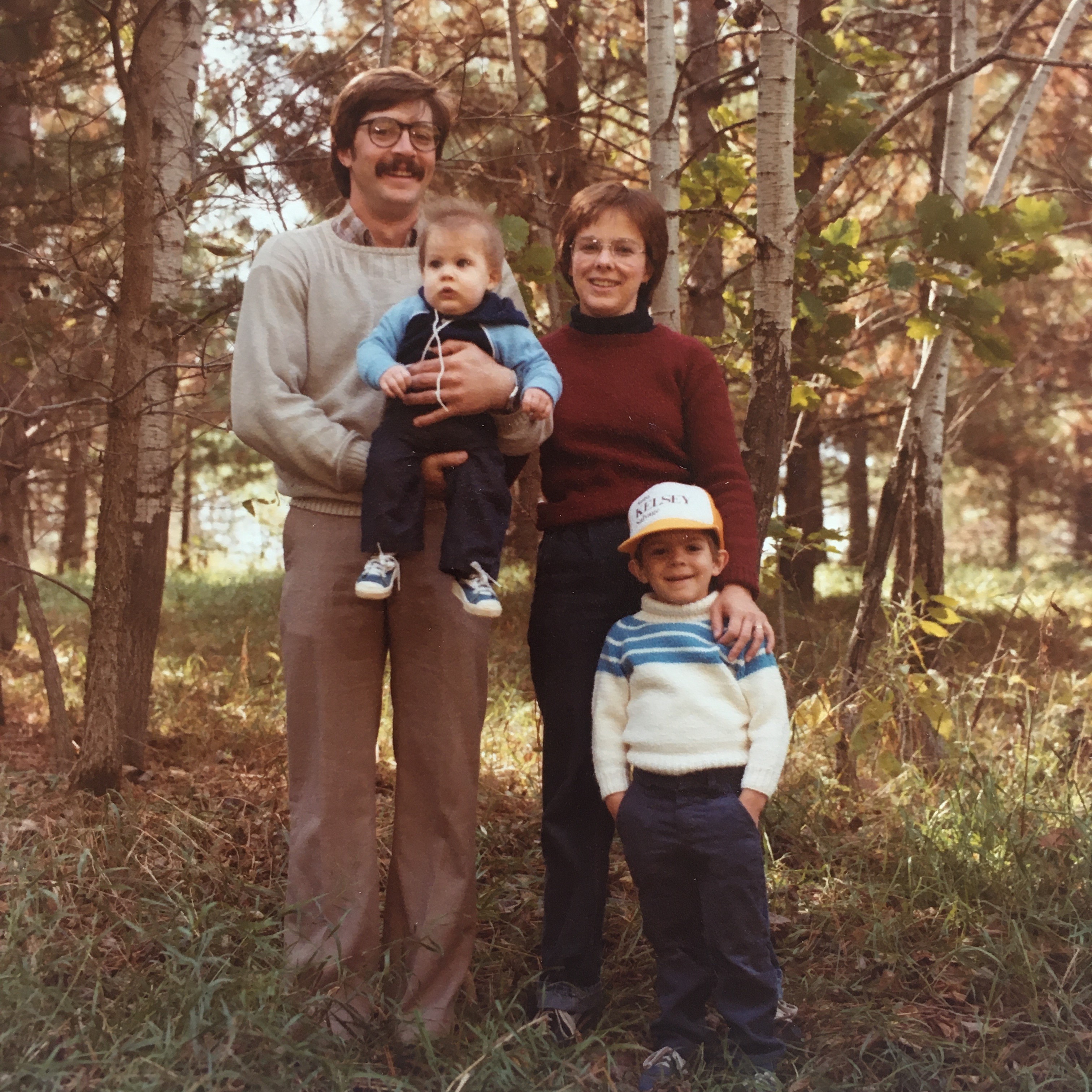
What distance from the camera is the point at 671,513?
8.28 feet

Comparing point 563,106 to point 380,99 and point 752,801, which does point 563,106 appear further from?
point 752,801

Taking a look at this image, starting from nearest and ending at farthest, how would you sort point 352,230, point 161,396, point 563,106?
point 352,230
point 161,396
point 563,106

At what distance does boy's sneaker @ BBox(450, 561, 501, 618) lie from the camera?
8.13ft

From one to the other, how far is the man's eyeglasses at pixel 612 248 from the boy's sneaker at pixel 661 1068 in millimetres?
1999

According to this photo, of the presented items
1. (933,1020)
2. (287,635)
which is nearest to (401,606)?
(287,635)

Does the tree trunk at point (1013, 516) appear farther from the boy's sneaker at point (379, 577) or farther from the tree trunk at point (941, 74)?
the boy's sneaker at point (379, 577)

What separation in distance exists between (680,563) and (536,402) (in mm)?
533

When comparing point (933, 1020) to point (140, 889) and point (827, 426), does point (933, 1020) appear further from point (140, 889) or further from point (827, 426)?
point (827, 426)

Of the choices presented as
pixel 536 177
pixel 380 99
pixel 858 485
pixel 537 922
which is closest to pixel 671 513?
pixel 380 99

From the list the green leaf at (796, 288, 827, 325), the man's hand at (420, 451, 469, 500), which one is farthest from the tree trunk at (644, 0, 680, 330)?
the man's hand at (420, 451, 469, 500)

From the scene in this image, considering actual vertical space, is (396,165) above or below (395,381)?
above

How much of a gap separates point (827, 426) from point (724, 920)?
25.7ft

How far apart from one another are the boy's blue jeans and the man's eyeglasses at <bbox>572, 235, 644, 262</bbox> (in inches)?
52.3

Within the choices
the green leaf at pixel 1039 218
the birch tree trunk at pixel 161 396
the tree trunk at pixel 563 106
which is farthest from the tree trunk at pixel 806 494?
the birch tree trunk at pixel 161 396
